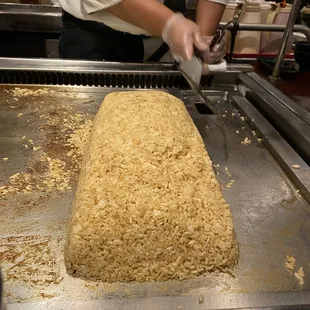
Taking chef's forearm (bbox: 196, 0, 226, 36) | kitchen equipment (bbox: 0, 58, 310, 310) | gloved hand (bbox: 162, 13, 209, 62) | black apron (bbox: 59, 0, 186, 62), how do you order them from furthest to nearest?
black apron (bbox: 59, 0, 186, 62) < chef's forearm (bbox: 196, 0, 226, 36) < gloved hand (bbox: 162, 13, 209, 62) < kitchen equipment (bbox: 0, 58, 310, 310)

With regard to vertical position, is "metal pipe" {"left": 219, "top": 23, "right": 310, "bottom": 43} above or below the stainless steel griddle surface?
above

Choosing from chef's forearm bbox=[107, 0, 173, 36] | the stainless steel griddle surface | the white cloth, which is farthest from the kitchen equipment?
chef's forearm bbox=[107, 0, 173, 36]

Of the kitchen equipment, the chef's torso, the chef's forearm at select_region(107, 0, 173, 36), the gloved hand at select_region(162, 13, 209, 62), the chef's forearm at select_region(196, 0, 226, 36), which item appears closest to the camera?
the kitchen equipment

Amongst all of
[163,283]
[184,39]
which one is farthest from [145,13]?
[163,283]

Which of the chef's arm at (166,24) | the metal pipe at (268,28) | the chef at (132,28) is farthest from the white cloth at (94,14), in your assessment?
the metal pipe at (268,28)

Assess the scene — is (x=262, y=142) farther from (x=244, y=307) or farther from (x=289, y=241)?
(x=244, y=307)

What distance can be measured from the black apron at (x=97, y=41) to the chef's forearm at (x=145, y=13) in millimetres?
386

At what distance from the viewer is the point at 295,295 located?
0.98 metres

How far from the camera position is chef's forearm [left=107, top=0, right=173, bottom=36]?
1760 millimetres

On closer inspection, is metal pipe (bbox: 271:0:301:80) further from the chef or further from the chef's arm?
the chef's arm

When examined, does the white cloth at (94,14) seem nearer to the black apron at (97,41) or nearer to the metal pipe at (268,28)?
the black apron at (97,41)

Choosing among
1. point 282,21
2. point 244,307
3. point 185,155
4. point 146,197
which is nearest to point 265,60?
point 282,21

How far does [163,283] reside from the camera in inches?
40.9

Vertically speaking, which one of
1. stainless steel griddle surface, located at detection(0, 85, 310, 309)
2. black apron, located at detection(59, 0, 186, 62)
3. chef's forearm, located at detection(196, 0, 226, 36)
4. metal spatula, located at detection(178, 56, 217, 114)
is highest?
chef's forearm, located at detection(196, 0, 226, 36)
